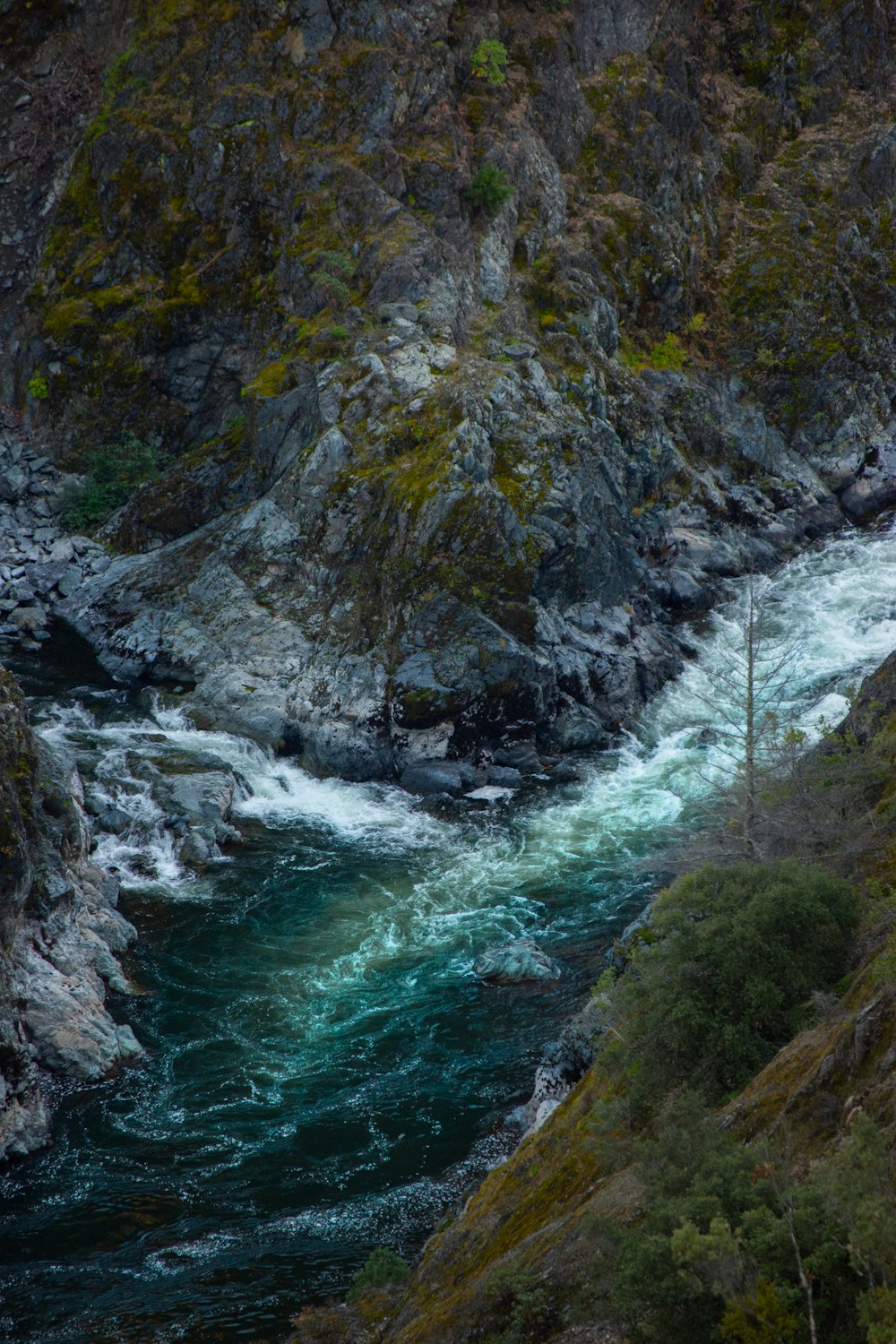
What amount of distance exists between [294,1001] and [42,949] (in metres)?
4.41

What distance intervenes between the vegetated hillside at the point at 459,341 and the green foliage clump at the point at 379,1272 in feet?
49.1

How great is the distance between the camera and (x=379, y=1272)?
429 inches

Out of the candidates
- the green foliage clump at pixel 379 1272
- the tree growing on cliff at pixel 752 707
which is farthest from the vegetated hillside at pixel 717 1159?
the tree growing on cliff at pixel 752 707

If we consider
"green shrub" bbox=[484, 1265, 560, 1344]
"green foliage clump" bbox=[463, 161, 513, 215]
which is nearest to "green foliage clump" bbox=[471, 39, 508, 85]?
"green foliage clump" bbox=[463, 161, 513, 215]

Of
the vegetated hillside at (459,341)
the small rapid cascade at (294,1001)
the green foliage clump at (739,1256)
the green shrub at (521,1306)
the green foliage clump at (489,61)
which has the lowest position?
the small rapid cascade at (294,1001)

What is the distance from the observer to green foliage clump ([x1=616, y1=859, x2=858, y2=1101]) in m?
9.25

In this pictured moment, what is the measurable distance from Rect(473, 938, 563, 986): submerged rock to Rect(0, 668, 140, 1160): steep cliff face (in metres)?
6.23

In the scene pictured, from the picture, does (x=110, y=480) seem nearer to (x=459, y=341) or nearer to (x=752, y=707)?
(x=459, y=341)

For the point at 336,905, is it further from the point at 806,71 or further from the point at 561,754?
the point at 806,71

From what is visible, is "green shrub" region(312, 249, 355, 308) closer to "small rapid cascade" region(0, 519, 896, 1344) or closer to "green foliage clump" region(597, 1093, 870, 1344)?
"small rapid cascade" region(0, 519, 896, 1344)

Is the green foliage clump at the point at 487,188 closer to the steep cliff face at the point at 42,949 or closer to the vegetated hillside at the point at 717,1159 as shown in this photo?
the steep cliff face at the point at 42,949

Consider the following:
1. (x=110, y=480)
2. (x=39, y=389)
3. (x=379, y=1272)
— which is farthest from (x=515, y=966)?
(x=39, y=389)

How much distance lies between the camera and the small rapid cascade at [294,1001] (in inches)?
480

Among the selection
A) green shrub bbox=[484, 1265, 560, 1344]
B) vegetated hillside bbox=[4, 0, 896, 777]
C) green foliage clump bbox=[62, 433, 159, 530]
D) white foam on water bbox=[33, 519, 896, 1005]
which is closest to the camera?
green shrub bbox=[484, 1265, 560, 1344]
